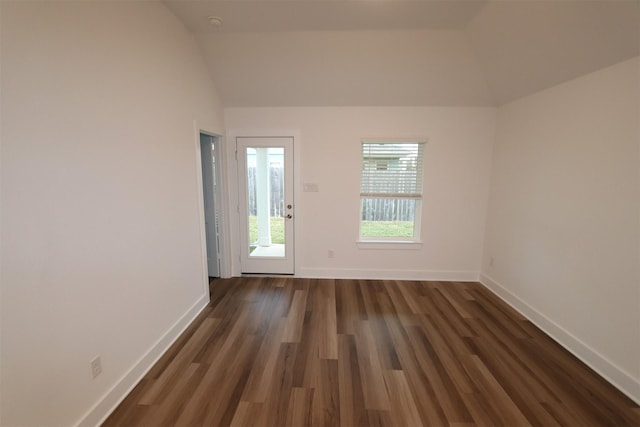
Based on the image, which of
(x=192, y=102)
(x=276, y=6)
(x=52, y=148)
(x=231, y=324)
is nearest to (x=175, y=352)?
(x=231, y=324)

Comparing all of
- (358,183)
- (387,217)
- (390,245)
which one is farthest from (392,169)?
(390,245)

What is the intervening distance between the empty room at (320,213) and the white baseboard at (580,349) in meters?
0.01

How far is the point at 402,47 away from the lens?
268cm

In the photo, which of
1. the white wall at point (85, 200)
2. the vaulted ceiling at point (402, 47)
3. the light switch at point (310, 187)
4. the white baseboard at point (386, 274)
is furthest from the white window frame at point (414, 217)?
the white wall at point (85, 200)

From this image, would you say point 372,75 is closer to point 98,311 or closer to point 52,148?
point 52,148

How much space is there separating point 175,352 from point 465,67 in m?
4.13

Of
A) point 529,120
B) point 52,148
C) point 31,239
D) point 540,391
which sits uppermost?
point 529,120

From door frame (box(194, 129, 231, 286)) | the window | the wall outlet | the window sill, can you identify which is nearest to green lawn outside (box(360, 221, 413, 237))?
the window

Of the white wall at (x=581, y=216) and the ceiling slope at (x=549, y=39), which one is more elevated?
the ceiling slope at (x=549, y=39)

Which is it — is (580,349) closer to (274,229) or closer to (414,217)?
(414,217)

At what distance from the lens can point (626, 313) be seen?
185 cm

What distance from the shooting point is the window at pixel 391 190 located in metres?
3.56

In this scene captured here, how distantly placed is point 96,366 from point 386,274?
10.6 ft

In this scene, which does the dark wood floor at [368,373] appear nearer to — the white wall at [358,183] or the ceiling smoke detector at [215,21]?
the white wall at [358,183]
